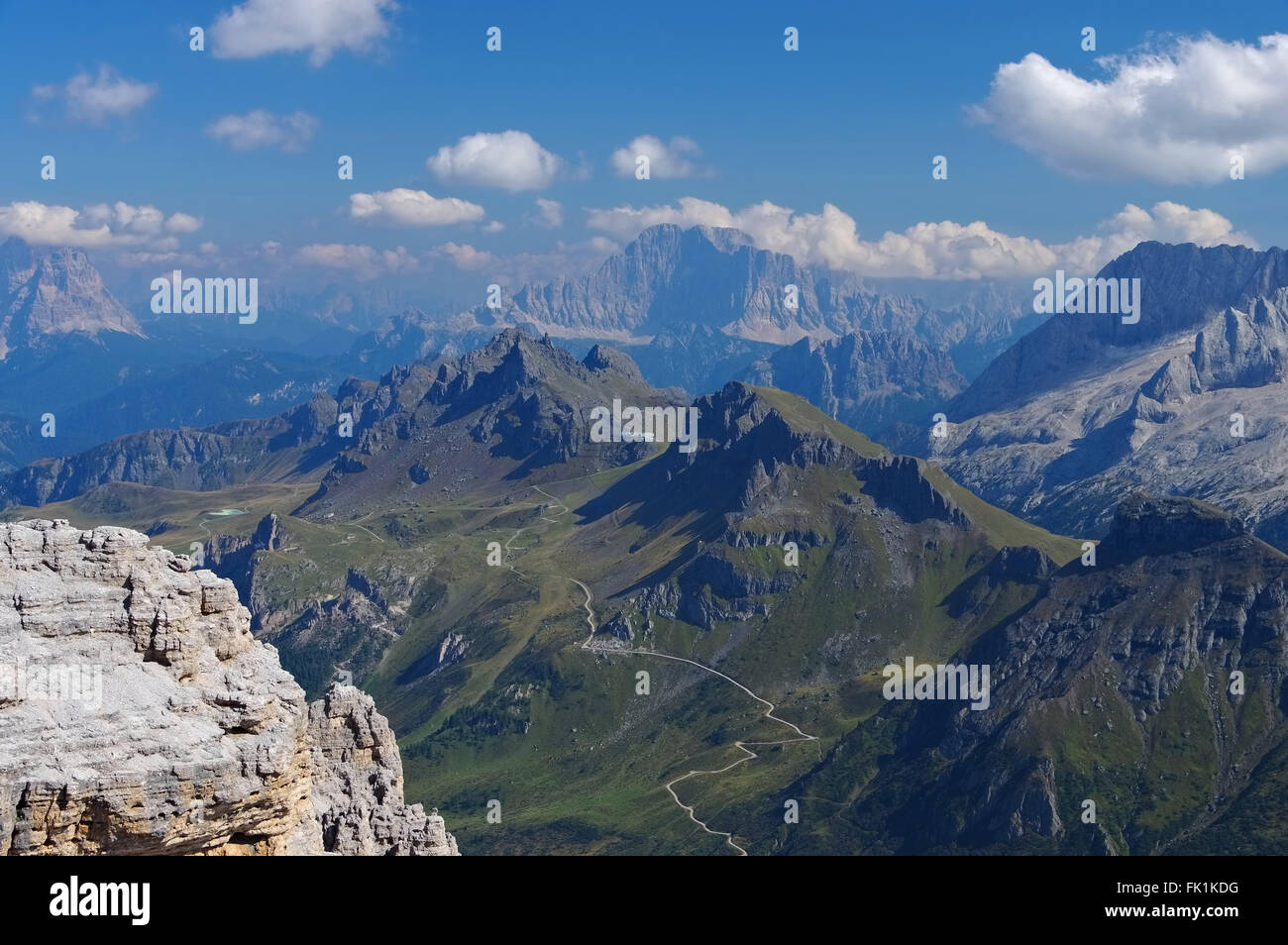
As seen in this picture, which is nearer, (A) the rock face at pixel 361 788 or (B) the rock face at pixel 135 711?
(B) the rock face at pixel 135 711

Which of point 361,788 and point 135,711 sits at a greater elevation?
point 135,711

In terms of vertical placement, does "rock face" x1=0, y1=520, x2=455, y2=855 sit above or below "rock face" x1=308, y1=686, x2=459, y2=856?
above

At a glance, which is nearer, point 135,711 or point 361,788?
point 135,711

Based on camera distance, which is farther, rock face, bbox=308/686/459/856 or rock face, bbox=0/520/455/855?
rock face, bbox=308/686/459/856

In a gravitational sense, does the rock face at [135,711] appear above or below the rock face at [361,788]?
above
